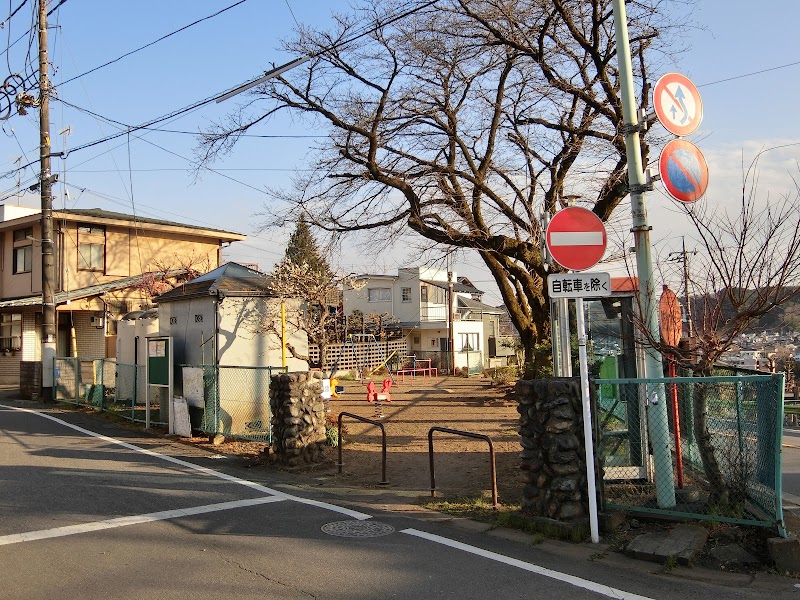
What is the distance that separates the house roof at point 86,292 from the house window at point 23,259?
4.21 feet

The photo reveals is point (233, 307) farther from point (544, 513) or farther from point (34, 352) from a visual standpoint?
A: point (34, 352)

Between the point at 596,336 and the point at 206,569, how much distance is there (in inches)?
227

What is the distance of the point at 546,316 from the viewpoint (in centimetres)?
1667

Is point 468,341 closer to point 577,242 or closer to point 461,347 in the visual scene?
point 461,347

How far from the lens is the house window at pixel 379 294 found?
45.5 meters

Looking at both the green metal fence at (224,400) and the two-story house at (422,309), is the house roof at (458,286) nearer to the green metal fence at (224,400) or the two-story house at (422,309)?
the two-story house at (422,309)

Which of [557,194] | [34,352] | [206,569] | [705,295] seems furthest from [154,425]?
[34,352]

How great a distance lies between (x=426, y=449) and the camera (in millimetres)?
10805

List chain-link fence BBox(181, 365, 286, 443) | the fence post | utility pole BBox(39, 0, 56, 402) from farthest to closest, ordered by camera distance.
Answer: utility pole BBox(39, 0, 56, 402) < the fence post < chain-link fence BBox(181, 365, 286, 443)

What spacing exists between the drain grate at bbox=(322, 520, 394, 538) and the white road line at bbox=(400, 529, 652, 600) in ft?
0.74

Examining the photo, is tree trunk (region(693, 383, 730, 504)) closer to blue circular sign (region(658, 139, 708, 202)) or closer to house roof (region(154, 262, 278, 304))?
blue circular sign (region(658, 139, 708, 202))

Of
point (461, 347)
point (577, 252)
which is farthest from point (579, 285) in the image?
point (461, 347)

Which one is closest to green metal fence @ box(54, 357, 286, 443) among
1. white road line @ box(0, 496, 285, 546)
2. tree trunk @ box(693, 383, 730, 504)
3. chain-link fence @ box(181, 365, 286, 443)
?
chain-link fence @ box(181, 365, 286, 443)

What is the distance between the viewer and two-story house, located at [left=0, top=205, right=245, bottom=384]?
988 inches
